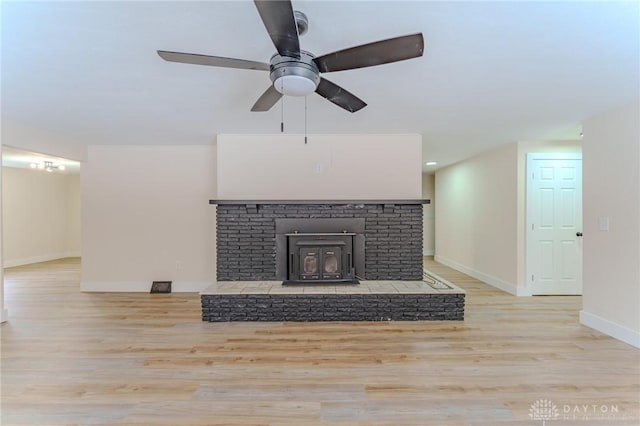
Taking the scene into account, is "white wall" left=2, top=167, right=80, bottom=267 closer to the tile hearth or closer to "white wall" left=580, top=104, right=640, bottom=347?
the tile hearth

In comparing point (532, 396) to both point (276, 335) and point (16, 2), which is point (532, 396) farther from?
point (16, 2)

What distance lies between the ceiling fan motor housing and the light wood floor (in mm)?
1933

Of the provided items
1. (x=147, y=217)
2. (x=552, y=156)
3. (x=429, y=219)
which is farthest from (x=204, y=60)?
(x=429, y=219)

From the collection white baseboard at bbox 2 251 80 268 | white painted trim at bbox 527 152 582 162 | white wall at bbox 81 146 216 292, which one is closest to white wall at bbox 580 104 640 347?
white painted trim at bbox 527 152 582 162

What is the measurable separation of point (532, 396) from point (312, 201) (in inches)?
107

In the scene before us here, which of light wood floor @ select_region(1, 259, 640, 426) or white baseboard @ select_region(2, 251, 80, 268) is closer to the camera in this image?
light wood floor @ select_region(1, 259, 640, 426)

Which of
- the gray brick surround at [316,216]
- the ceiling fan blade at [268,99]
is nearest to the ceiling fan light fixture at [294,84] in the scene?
the ceiling fan blade at [268,99]

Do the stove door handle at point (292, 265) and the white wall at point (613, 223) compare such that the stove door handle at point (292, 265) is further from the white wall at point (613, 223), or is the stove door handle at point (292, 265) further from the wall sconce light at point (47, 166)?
the wall sconce light at point (47, 166)

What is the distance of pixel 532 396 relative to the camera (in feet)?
6.50

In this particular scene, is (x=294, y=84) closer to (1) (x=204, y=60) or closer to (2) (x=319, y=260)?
(1) (x=204, y=60)

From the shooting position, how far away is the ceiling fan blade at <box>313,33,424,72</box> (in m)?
1.42

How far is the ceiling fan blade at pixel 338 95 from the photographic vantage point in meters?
1.92

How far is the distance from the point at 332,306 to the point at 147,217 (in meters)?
3.17

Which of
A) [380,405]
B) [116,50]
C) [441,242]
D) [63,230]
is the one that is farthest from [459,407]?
[63,230]
